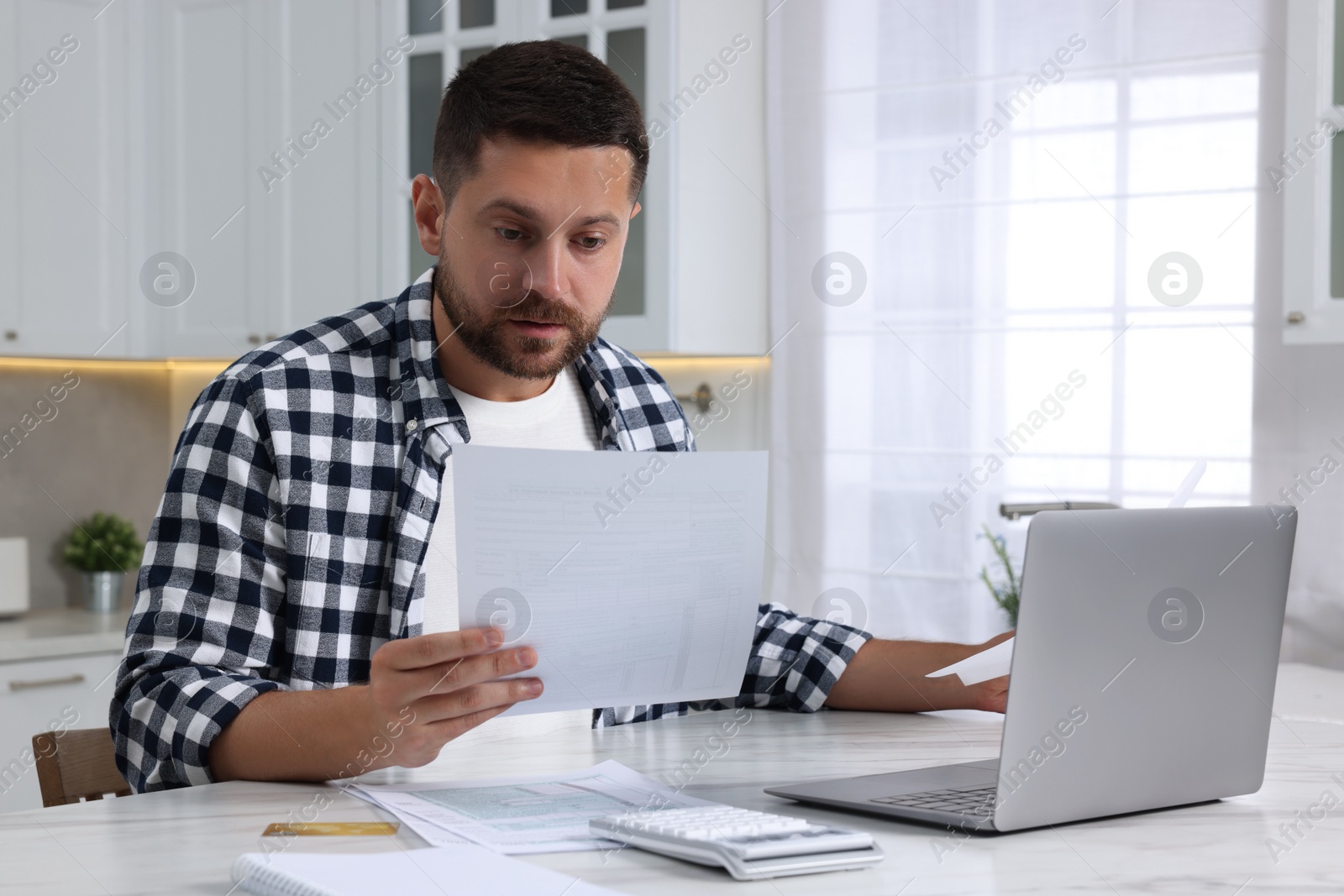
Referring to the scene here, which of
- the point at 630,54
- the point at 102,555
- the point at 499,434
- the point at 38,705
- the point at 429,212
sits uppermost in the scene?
the point at 630,54

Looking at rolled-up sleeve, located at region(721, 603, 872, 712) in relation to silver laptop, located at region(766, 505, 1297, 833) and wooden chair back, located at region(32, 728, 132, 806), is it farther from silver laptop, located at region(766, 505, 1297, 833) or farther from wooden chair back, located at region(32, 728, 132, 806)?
wooden chair back, located at region(32, 728, 132, 806)

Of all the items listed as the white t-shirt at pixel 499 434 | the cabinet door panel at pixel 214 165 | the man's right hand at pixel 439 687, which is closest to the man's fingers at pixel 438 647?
the man's right hand at pixel 439 687

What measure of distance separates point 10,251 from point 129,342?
34cm

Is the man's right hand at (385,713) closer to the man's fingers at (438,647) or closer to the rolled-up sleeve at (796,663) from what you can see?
the man's fingers at (438,647)

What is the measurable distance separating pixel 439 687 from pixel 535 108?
65 cm

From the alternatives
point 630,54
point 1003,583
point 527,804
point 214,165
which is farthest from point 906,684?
point 214,165

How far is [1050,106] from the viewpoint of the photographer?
254 cm

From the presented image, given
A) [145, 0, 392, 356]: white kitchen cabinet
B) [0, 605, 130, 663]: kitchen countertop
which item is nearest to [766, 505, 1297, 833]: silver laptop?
[0, 605, 130, 663]: kitchen countertop

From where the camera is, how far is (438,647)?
3.13 feet

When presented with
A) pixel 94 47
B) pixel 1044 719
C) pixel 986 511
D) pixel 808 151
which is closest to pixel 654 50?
pixel 808 151

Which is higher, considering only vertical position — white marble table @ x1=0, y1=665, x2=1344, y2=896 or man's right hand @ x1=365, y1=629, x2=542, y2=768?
man's right hand @ x1=365, y1=629, x2=542, y2=768

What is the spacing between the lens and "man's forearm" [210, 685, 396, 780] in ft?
3.42

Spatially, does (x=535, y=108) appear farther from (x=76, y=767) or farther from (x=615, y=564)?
(x=76, y=767)

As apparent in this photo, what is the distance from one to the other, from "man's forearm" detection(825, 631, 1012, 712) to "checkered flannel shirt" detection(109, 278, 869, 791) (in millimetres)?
22
